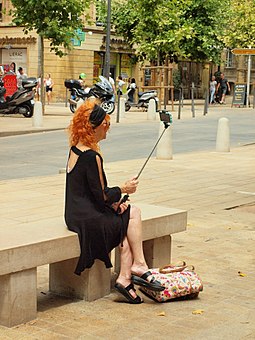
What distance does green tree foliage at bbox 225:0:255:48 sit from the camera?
46469mm

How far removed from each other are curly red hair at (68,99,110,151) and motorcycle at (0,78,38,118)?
21.0m

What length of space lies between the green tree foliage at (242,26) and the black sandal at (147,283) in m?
41.4

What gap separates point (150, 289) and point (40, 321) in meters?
0.84

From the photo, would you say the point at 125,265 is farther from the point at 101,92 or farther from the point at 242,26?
the point at 242,26

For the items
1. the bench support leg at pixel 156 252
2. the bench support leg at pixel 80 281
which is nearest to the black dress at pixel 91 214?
the bench support leg at pixel 80 281

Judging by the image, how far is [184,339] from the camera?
15.9ft

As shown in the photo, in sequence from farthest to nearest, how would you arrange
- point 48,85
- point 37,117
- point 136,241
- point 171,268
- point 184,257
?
1. point 48,85
2. point 37,117
3. point 184,257
4. point 171,268
5. point 136,241

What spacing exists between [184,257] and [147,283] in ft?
5.28

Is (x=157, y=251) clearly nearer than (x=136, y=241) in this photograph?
No

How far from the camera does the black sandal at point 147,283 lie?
5.56 metres

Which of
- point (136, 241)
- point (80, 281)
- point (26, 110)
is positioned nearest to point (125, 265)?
point (136, 241)

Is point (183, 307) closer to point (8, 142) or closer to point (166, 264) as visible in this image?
point (166, 264)

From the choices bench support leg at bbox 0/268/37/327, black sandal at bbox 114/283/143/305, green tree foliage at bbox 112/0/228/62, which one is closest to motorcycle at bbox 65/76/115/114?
green tree foliage at bbox 112/0/228/62

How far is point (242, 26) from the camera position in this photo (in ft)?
154
